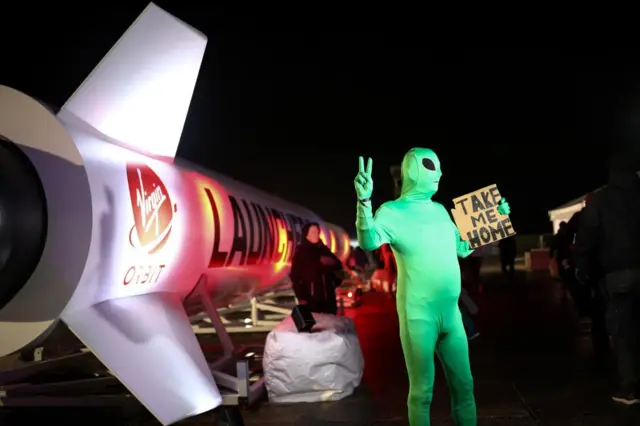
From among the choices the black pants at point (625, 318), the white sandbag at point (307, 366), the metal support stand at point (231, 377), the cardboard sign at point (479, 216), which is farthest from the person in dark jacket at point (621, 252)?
the metal support stand at point (231, 377)

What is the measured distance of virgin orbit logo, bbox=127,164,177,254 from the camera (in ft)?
13.4

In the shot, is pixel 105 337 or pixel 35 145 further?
pixel 105 337

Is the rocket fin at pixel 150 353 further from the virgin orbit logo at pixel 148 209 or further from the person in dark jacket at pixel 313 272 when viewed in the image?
the person in dark jacket at pixel 313 272

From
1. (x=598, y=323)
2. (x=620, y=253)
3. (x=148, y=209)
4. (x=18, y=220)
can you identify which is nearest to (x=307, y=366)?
(x=148, y=209)

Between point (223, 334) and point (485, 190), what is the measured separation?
10.4 feet

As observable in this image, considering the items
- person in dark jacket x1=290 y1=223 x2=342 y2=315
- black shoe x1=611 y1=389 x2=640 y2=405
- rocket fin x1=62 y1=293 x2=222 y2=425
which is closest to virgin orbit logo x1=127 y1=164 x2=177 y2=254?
rocket fin x1=62 y1=293 x2=222 y2=425

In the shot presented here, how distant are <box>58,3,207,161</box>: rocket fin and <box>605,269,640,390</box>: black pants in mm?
3717

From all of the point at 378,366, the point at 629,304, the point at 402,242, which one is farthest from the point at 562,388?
the point at 402,242

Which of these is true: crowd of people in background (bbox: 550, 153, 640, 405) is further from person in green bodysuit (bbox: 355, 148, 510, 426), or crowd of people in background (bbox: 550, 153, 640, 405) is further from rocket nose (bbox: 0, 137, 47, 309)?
rocket nose (bbox: 0, 137, 47, 309)

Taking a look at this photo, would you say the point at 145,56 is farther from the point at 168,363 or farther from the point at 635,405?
the point at 635,405

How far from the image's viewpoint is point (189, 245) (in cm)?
518

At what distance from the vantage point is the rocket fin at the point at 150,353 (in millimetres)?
3611

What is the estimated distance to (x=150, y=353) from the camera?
390 centimetres

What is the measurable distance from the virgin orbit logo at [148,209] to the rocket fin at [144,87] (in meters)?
0.25
